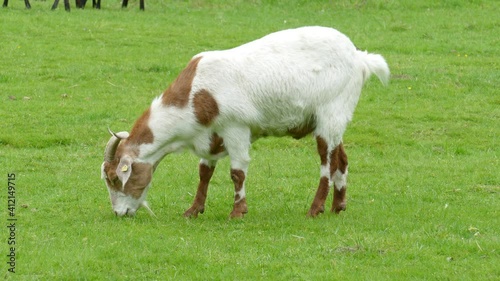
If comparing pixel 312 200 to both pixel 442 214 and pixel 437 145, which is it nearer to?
pixel 442 214

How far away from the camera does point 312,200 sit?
34.0 feet

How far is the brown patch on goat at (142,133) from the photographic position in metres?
9.34

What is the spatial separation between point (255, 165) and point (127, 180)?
322 cm

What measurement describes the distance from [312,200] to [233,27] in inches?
510

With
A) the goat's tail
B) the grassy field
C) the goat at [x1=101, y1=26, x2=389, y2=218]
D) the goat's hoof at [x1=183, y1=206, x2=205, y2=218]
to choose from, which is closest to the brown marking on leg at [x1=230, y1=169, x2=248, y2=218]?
the goat at [x1=101, y1=26, x2=389, y2=218]

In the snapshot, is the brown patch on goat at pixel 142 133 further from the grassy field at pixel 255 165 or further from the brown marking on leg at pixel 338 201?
the brown marking on leg at pixel 338 201

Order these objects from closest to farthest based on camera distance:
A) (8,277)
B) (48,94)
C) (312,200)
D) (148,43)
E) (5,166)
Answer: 1. (8,277)
2. (312,200)
3. (5,166)
4. (48,94)
5. (148,43)

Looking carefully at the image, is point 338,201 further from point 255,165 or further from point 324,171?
point 255,165

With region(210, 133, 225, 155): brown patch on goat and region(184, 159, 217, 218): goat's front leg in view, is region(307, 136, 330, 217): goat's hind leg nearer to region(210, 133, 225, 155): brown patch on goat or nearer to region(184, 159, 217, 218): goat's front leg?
region(210, 133, 225, 155): brown patch on goat

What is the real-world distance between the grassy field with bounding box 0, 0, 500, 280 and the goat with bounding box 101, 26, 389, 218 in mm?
425

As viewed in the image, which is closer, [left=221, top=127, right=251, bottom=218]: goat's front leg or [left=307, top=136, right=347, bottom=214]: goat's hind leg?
[left=221, top=127, right=251, bottom=218]: goat's front leg

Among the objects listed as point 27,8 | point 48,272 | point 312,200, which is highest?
point 48,272

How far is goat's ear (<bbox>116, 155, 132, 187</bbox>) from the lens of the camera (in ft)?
30.3

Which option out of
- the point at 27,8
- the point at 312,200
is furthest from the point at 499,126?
the point at 27,8
